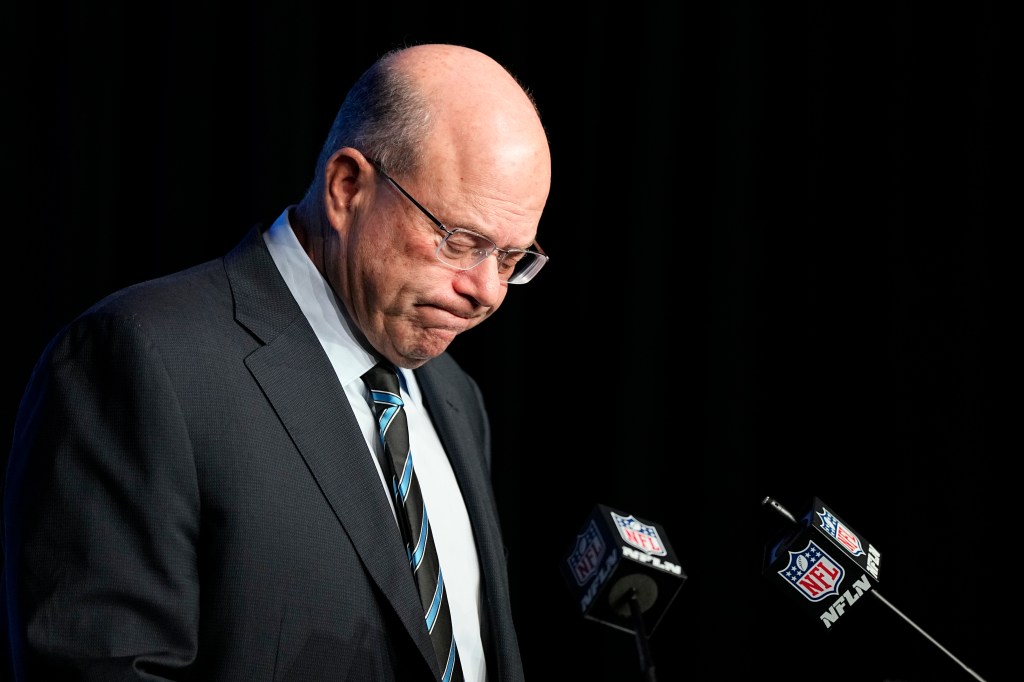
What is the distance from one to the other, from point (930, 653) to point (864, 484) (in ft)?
1.47

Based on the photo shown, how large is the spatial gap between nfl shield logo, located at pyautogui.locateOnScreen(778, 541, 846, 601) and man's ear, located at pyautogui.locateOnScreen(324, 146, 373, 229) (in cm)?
79

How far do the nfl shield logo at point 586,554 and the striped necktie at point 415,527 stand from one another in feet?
0.63

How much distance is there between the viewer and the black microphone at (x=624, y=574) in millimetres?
1194

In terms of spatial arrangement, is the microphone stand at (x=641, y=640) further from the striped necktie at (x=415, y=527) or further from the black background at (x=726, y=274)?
the black background at (x=726, y=274)

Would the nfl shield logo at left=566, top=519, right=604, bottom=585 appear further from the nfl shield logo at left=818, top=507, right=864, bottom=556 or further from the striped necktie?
the nfl shield logo at left=818, top=507, right=864, bottom=556

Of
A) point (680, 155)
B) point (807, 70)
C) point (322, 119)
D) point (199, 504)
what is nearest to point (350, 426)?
point (199, 504)

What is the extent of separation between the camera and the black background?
2.23m

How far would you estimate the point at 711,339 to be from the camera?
239 cm

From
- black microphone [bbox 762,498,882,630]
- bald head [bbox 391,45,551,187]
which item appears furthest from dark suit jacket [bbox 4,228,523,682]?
black microphone [bbox 762,498,882,630]

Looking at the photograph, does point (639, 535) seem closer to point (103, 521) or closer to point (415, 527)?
point (415, 527)

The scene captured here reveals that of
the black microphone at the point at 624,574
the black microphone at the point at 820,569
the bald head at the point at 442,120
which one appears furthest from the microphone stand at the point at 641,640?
the bald head at the point at 442,120

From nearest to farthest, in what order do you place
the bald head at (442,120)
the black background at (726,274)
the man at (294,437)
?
1. the man at (294,437)
2. the bald head at (442,120)
3. the black background at (726,274)

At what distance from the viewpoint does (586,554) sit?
129cm

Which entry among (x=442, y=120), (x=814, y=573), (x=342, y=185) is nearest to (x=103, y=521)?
(x=342, y=185)
